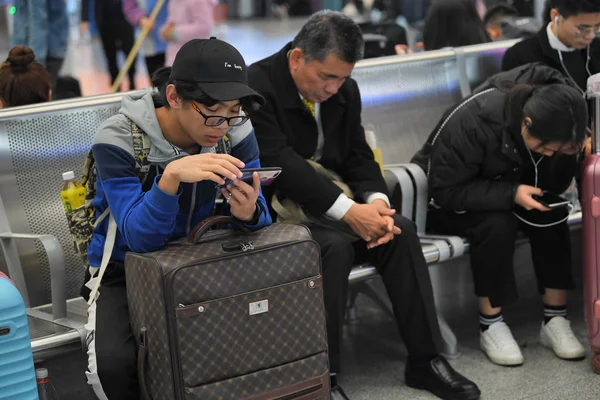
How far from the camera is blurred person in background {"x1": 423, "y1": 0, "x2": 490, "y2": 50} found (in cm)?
557

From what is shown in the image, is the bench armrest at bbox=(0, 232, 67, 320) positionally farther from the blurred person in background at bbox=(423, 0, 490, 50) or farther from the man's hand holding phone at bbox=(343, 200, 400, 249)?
the blurred person in background at bbox=(423, 0, 490, 50)

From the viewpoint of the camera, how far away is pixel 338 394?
10.8 ft

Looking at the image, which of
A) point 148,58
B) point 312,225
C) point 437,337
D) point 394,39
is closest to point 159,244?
point 312,225

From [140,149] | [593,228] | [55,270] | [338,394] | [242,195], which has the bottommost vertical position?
[338,394]

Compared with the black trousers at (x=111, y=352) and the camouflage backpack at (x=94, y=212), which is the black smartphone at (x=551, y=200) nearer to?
the camouflage backpack at (x=94, y=212)

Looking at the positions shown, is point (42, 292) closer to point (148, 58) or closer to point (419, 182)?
point (419, 182)

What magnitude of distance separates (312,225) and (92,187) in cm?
88

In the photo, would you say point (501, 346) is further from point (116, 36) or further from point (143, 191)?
point (116, 36)

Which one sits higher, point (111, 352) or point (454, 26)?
point (454, 26)

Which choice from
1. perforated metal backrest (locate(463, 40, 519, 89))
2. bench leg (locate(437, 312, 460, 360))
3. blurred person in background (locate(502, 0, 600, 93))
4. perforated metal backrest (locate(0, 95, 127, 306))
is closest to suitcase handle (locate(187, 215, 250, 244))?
perforated metal backrest (locate(0, 95, 127, 306))

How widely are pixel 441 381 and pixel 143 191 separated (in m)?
1.30

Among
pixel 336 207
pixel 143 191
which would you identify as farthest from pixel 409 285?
pixel 143 191

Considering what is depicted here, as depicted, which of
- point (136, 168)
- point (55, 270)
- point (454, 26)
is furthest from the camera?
point (454, 26)

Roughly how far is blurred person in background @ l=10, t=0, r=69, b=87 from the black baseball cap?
385 centimetres
